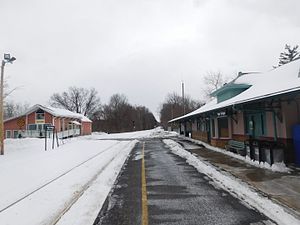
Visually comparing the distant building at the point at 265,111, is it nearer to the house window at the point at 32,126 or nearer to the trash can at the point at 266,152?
the trash can at the point at 266,152

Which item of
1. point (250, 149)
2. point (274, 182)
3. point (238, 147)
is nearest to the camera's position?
point (274, 182)

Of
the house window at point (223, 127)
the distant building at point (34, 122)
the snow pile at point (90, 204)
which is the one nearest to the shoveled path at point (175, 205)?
the snow pile at point (90, 204)

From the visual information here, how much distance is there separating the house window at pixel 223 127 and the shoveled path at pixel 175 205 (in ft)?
38.8

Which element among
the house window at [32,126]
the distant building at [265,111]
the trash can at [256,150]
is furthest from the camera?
the house window at [32,126]

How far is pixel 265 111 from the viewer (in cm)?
1304

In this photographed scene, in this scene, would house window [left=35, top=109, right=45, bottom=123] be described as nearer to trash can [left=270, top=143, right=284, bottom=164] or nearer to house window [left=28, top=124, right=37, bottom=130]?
house window [left=28, top=124, right=37, bottom=130]

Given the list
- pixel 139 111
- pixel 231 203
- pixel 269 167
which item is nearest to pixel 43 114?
pixel 269 167

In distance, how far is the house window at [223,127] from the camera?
20938 millimetres

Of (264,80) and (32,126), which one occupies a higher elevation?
(264,80)

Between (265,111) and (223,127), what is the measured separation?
8.59 meters

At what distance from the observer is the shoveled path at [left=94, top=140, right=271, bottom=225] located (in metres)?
5.36

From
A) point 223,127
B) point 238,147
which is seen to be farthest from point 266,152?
point 223,127

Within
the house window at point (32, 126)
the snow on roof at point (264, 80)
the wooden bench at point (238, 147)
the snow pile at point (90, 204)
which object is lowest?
the snow pile at point (90, 204)

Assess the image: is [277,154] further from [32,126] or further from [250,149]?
[32,126]
